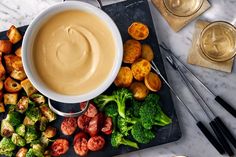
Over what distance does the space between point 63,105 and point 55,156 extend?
0.20m

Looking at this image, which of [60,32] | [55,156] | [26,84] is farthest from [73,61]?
[55,156]

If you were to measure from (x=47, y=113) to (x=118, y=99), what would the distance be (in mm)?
283

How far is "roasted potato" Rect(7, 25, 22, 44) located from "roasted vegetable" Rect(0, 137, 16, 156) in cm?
39

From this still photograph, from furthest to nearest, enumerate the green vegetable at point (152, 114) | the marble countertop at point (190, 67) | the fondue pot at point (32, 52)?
the marble countertop at point (190, 67), the green vegetable at point (152, 114), the fondue pot at point (32, 52)

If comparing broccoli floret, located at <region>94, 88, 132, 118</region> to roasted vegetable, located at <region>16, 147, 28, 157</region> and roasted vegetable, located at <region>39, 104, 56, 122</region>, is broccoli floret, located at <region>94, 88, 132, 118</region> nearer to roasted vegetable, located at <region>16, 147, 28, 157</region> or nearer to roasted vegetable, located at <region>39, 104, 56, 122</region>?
roasted vegetable, located at <region>39, 104, 56, 122</region>

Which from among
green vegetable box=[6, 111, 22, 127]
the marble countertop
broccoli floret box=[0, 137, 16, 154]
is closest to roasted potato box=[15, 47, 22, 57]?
the marble countertop

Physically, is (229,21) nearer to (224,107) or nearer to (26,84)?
(224,107)

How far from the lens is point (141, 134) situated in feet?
5.53

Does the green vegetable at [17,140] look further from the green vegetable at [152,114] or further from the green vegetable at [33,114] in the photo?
the green vegetable at [152,114]

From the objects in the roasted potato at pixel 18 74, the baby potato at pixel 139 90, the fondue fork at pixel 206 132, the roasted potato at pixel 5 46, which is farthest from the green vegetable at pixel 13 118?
the fondue fork at pixel 206 132

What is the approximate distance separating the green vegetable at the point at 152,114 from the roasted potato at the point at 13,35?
21.8 inches

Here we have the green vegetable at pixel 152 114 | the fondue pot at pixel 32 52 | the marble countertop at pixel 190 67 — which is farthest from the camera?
the marble countertop at pixel 190 67

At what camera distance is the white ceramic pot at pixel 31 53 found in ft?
5.00

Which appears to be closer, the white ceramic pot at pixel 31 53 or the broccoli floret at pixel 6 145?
the white ceramic pot at pixel 31 53
